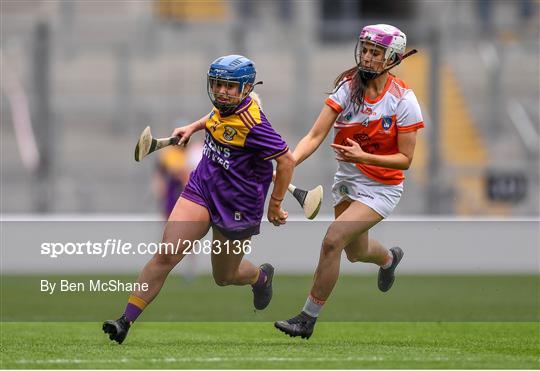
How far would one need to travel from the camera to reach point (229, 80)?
7844mm

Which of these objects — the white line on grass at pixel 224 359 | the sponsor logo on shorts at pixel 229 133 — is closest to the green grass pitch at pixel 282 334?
the white line on grass at pixel 224 359

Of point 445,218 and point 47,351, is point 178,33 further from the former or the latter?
point 47,351

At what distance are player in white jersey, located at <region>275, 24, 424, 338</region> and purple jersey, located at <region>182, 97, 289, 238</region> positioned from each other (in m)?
0.31

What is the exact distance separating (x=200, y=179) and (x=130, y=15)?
13050mm

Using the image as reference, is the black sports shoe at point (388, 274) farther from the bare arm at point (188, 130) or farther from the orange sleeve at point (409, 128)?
the bare arm at point (188, 130)

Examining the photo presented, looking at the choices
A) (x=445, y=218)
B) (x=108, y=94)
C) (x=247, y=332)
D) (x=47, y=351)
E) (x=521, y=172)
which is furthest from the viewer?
(x=108, y=94)

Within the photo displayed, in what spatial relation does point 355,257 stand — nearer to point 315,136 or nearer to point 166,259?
point 315,136

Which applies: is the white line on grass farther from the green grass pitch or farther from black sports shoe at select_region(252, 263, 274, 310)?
black sports shoe at select_region(252, 263, 274, 310)

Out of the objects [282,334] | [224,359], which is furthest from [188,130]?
[282,334]

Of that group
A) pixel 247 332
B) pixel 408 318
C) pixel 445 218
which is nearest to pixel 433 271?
pixel 445 218

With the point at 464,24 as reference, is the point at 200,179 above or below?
above

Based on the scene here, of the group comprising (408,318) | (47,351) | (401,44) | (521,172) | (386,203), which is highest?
(401,44)

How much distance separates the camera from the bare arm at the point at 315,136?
27.1 feet

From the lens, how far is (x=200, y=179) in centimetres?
810
